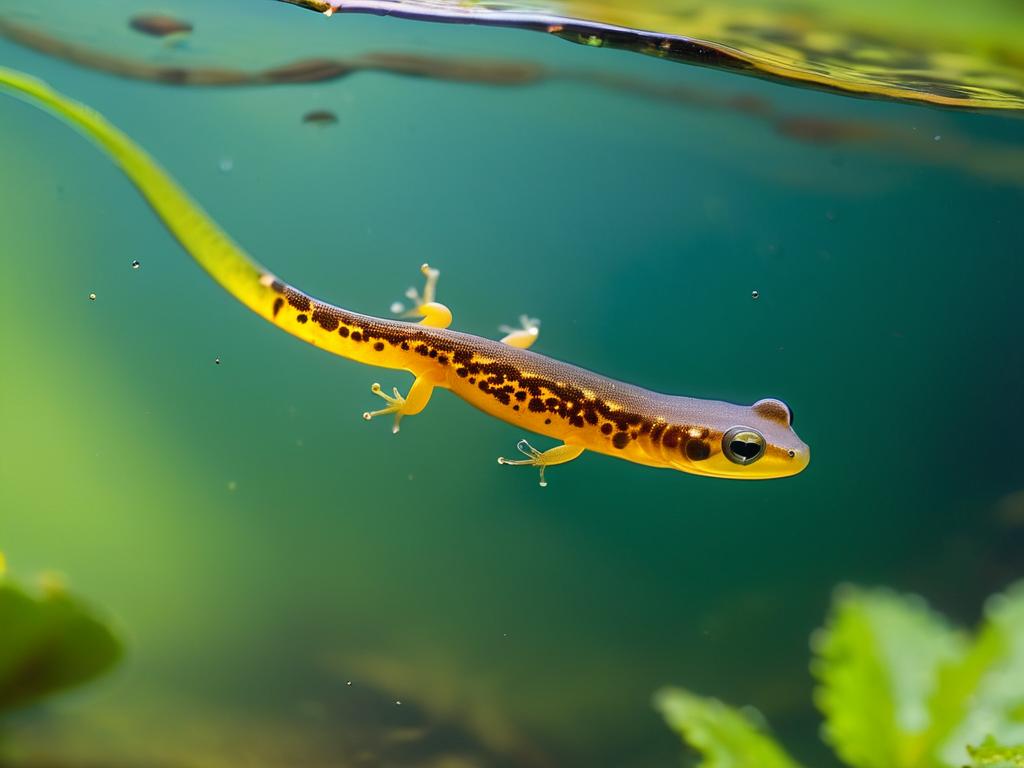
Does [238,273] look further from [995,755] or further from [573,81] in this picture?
[995,755]

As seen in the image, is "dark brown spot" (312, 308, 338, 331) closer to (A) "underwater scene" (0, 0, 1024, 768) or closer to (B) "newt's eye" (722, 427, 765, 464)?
(A) "underwater scene" (0, 0, 1024, 768)

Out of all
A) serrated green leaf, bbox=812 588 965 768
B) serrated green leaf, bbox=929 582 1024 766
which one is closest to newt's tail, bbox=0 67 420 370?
serrated green leaf, bbox=812 588 965 768

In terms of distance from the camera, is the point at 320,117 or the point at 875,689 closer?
the point at 875,689

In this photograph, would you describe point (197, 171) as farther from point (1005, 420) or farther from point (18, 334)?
point (1005, 420)

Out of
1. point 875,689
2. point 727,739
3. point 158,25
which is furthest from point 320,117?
point 875,689

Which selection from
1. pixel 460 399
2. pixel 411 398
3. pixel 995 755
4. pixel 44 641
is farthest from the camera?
pixel 460 399

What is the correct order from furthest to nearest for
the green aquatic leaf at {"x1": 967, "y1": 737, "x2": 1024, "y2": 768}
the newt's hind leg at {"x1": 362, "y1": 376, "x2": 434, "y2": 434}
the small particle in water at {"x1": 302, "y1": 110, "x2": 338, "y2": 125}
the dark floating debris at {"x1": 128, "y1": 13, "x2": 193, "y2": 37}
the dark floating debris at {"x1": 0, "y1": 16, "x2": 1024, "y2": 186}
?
the small particle in water at {"x1": 302, "y1": 110, "x2": 338, "y2": 125} → the dark floating debris at {"x1": 0, "y1": 16, "x2": 1024, "y2": 186} → the dark floating debris at {"x1": 128, "y1": 13, "x2": 193, "y2": 37} → the newt's hind leg at {"x1": 362, "y1": 376, "x2": 434, "y2": 434} → the green aquatic leaf at {"x1": 967, "y1": 737, "x2": 1024, "y2": 768}
